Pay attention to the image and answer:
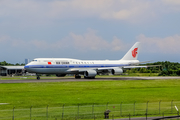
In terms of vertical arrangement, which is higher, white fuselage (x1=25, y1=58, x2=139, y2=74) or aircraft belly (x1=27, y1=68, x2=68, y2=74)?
white fuselage (x1=25, y1=58, x2=139, y2=74)

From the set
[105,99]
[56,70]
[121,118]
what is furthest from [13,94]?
[56,70]

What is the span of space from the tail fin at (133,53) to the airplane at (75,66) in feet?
5.40

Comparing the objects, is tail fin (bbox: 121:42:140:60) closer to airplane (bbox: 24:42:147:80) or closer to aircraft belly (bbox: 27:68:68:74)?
airplane (bbox: 24:42:147:80)

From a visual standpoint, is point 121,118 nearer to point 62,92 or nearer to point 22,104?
point 22,104

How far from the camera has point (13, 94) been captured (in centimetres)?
4891

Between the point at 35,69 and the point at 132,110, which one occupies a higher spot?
Result: the point at 35,69

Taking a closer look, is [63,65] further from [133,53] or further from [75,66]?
[133,53]

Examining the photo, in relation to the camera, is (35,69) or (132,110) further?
(35,69)

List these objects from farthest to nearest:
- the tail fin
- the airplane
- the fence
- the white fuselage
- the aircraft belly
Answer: the tail fin, the airplane, the white fuselage, the aircraft belly, the fence

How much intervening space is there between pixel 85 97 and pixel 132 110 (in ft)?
49.2

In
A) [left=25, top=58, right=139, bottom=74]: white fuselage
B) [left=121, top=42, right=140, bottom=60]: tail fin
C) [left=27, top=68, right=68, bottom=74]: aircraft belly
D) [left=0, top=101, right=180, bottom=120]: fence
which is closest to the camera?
[left=0, top=101, right=180, bottom=120]: fence

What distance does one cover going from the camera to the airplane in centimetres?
7944

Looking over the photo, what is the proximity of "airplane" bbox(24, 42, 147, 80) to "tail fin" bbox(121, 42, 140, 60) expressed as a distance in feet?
5.40

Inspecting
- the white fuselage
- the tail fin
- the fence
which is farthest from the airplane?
the fence
